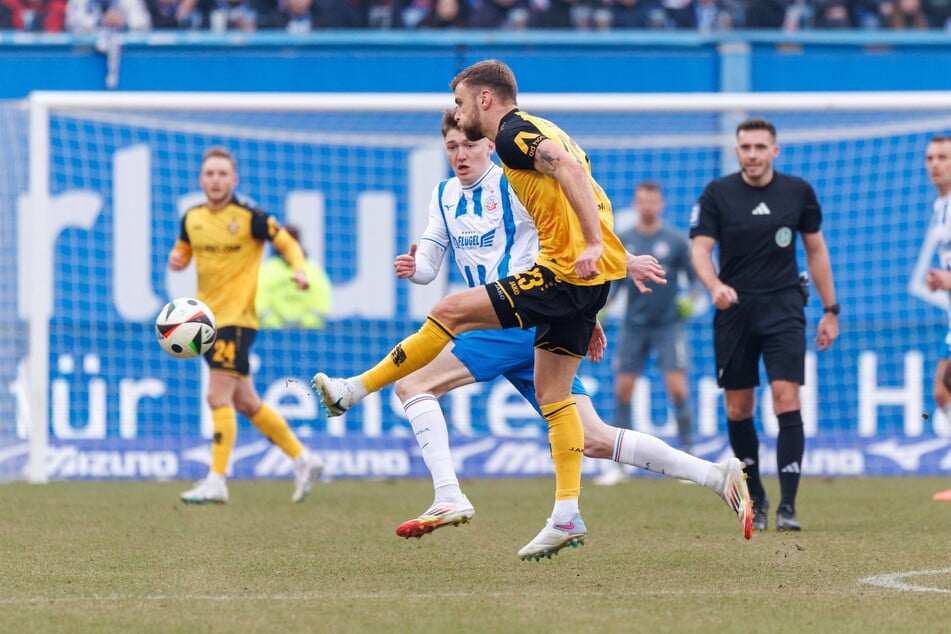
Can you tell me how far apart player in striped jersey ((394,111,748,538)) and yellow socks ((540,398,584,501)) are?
1.22 ft

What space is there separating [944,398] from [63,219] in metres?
8.28

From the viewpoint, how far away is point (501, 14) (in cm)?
1688

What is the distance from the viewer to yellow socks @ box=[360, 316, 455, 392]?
618 centimetres

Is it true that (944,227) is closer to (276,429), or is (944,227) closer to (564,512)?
(564,512)

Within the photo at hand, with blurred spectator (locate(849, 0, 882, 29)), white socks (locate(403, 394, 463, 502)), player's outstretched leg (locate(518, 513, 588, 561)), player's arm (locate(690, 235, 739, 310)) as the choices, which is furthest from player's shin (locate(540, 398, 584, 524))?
blurred spectator (locate(849, 0, 882, 29))

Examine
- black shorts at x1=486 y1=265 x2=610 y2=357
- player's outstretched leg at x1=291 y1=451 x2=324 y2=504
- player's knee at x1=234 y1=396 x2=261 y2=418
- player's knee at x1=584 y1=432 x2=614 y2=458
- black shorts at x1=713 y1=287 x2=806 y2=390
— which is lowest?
player's outstretched leg at x1=291 y1=451 x2=324 y2=504

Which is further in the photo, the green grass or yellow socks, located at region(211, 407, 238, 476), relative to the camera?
yellow socks, located at region(211, 407, 238, 476)

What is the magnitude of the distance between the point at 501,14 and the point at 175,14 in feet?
11.8

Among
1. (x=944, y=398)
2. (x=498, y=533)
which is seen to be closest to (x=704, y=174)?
(x=944, y=398)

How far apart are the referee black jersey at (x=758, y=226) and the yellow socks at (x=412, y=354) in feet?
9.03

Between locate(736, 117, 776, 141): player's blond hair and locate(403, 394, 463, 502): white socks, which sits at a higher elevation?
locate(736, 117, 776, 141): player's blond hair

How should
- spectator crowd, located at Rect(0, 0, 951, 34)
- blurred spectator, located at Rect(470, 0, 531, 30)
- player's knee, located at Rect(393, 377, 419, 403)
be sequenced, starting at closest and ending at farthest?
player's knee, located at Rect(393, 377, 419, 403) < spectator crowd, located at Rect(0, 0, 951, 34) < blurred spectator, located at Rect(470, 0, 531, 30)

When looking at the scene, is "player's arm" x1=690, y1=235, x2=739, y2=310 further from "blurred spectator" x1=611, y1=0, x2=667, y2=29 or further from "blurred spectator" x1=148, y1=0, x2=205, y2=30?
"blurred spectator" x1=148, y1=0, x2=205, y2=30

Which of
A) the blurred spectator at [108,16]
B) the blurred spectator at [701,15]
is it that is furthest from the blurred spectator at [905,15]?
the blurred spectator at [108,16]
